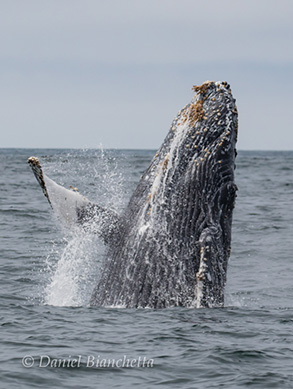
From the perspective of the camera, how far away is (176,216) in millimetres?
11922

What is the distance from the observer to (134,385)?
28.0 feet

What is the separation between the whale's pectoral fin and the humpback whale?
2 centimetres

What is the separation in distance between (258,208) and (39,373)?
76.2 ft

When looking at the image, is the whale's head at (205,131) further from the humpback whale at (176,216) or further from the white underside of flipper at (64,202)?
the white underside of flipper at (64,202)

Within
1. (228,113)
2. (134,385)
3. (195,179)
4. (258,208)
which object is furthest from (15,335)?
(258,208)

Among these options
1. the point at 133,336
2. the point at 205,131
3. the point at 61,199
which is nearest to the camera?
the point at 133,336

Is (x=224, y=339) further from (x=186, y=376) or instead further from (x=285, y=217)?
(x=285, y=217)

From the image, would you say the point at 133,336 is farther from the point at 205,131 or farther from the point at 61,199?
the point at 205,131

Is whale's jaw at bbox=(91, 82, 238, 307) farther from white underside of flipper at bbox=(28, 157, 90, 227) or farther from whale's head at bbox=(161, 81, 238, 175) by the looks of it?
white underside of flipper at bbox=(28, 157, 90, 227)

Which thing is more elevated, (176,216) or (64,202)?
(64,202)

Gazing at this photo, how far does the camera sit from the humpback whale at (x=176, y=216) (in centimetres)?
1162

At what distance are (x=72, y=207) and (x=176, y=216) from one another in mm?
1641

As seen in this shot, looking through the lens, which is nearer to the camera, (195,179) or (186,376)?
(186,376)

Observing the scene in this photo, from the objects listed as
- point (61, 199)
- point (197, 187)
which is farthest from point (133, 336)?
point (197, 187)
